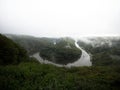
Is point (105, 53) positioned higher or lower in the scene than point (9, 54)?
lower

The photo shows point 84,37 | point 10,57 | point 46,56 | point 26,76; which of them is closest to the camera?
point 26,76

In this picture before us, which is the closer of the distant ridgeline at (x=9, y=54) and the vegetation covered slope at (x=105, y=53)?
the distant ridgeline at (x=9, y=54)

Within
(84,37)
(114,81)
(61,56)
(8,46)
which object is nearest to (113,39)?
(84,37)

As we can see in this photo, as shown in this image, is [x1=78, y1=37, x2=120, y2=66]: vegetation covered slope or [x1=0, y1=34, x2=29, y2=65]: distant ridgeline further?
[x1=78, y1=37, x2=120, y2=66]: vegetation covered slope

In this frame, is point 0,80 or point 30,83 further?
point 30,83

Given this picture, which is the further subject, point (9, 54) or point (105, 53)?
point (105, 53)

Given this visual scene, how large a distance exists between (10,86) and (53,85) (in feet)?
11.2

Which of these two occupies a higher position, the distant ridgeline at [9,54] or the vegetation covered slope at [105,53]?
the distant ridgeline at [9,54]

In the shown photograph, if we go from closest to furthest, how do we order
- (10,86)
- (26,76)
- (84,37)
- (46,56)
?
(10,86), (26,76), (46,56), (84,37)

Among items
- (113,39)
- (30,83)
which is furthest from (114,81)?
(113,39)

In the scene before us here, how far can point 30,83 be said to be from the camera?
15.5 metres

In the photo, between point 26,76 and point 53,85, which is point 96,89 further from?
point 26,76

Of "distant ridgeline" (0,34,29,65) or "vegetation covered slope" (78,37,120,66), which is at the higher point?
"distant ridgeline" (0,34,29,65)

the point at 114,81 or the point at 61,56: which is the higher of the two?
the point at 114,81
